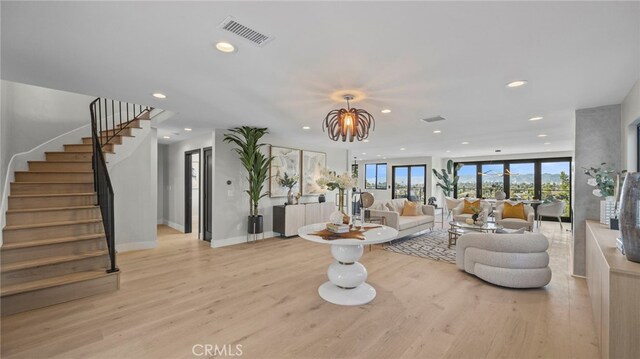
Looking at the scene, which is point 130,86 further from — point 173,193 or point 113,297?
point 173,193

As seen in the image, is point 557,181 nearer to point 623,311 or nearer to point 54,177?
point 623,311

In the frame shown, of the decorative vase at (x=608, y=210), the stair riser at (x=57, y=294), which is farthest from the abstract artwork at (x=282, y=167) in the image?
the decorative vase at (x=608, y=210)

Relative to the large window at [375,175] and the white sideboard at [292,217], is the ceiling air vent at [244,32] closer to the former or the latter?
the white sideboard at [292,217]

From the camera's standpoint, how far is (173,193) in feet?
23.0

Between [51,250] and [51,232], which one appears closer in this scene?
[51,250]

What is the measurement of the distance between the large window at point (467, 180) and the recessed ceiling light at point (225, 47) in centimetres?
1095

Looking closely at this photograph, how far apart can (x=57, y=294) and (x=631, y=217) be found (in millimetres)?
4962

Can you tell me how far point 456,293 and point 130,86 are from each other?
4.46 metres

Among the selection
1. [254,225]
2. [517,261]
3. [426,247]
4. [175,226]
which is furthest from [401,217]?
[175,226]

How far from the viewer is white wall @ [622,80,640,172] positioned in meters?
2.99

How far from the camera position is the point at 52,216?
347cm

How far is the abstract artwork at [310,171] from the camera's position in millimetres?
6797

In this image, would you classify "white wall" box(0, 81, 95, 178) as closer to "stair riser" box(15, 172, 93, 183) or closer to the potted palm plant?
"stair riser" box(15, 172, 93, 183)

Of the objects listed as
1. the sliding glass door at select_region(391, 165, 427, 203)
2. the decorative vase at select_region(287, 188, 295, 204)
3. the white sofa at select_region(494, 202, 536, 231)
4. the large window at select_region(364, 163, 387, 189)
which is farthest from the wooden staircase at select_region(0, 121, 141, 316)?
the large window at select_region(364, 163, 387, 189)
